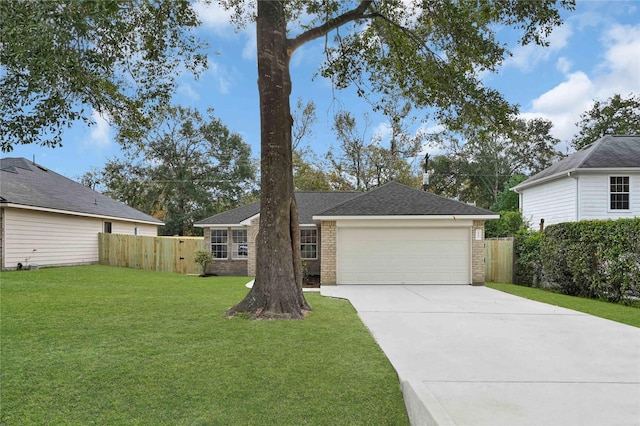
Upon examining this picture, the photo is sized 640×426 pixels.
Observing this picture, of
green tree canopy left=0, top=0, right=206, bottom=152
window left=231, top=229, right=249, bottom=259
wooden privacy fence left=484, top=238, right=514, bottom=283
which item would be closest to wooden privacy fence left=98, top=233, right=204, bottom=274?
window left=231, top=229, right=249, bottom=259

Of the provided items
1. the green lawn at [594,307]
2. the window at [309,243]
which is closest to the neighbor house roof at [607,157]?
the green lawn at [594,307]

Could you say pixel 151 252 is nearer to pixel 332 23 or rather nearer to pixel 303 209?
pixel 303 209

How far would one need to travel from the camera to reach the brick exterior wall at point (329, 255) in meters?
12.7

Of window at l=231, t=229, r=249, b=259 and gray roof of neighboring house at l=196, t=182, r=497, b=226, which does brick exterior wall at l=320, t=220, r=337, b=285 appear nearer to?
gray roof of neighboring house at l=196, t=182, r=497, b=226

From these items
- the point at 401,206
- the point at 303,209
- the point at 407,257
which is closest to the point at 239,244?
the point at 303,209

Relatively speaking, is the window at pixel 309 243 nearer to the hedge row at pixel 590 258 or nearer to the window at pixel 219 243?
the window at pixel 219 243

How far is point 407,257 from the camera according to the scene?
1261 cm

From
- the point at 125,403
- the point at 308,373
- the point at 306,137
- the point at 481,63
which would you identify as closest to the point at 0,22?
the point at 125,403

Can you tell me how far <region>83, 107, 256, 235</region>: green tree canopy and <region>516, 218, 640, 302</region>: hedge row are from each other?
23206 millimetres

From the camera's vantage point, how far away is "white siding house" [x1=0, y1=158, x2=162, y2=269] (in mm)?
14742

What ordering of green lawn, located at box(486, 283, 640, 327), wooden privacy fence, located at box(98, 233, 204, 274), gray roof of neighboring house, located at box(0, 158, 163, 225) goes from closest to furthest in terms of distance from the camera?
green lawn, located at box(486, 283, 640, 327)
gray roof of neighboring house, located at box(0, 158, 163, 225)
wooden privacy fence, located at box(98, 233, 204, 274)

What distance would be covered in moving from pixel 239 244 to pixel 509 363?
522 inches

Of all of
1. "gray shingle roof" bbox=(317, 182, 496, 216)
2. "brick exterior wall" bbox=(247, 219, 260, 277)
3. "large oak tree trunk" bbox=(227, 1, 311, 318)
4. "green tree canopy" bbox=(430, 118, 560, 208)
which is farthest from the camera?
"green tree canopy" bbox=(430, 118, 560, 208)

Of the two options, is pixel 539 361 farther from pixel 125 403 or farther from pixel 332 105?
pixel 332 105
